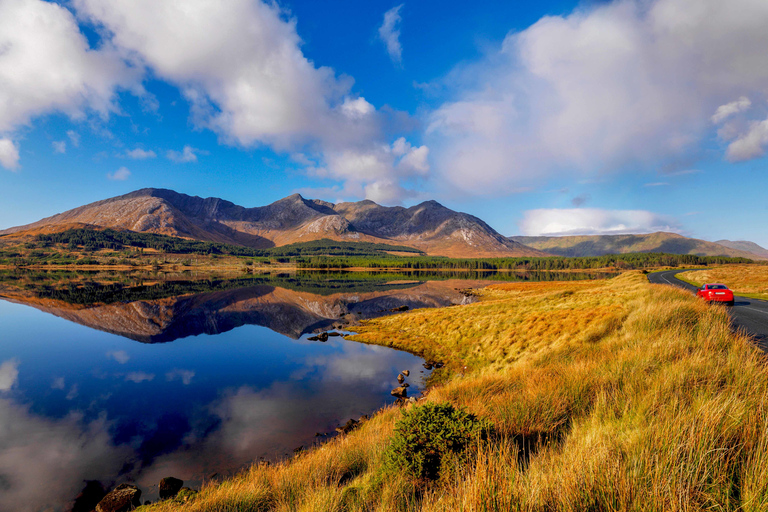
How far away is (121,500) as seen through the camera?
439 inches

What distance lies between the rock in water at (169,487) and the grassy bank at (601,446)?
128 inches

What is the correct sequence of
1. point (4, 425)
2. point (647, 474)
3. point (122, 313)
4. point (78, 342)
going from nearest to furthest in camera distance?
point (647, 474), point (4, 425), point (78, 342), point (122, 313)

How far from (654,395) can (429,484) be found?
4.94 metres

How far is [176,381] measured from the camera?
79.5 ft

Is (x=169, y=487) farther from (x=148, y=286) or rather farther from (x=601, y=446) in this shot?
(x=148, y=286)

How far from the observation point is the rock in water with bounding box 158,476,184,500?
38.3 feet

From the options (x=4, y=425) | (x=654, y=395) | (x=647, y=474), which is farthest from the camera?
(x=4, y=425)

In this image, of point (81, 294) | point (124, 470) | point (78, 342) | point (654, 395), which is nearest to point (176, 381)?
point (124, 470)

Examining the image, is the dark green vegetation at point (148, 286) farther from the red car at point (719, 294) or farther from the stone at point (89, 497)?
the red car at point (719, 294)

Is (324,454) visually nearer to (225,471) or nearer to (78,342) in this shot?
(225,471)

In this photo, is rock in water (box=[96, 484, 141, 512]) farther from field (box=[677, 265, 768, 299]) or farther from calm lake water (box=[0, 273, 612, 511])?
field (box=[677, 265, 768, 299])

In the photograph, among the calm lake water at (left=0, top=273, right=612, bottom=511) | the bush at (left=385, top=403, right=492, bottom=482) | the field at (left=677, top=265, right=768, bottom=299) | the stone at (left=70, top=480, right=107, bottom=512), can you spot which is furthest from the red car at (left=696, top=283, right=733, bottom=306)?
the stone at (left=70, top=480, right=107, bottom=512)

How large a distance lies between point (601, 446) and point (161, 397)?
25.1 metres

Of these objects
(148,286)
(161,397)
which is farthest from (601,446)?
(148,286)
